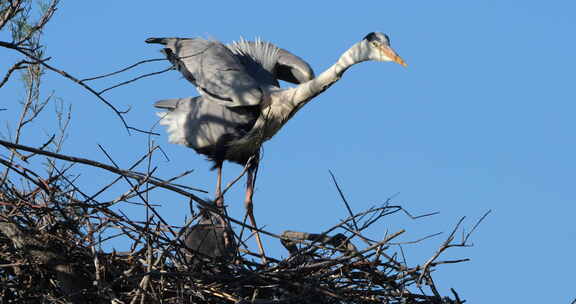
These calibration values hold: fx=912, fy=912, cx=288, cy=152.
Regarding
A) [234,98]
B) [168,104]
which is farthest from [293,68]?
[168,104]

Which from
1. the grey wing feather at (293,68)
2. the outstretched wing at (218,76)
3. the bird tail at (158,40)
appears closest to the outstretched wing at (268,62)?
the grey wing feather at (293,68)

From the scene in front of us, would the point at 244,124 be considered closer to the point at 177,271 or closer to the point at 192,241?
the point at 192,241

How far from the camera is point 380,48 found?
6.27m

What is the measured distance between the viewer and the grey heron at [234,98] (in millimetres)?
6633

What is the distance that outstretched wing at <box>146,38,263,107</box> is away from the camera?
6.62m

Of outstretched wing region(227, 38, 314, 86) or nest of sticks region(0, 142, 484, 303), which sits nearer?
nest of sticks region(0, 142, 484, 303)

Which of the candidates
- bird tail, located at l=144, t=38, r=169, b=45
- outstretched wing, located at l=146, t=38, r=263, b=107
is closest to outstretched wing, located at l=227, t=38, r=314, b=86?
outstretched wing, located at l=146, t=38, r=263, b=107

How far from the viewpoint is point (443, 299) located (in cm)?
420

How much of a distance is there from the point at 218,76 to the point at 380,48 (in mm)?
1203

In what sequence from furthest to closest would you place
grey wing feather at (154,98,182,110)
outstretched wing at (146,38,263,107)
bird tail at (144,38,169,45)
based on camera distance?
grey wing feather at (154,98,182,110) < bird tail at (144,38,169,45) < outstretched wing at (146,38,263,107)

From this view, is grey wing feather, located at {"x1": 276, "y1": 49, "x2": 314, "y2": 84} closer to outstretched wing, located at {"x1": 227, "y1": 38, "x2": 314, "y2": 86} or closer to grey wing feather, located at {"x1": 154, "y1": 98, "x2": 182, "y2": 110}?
outstretched wing, located at {"x1": 227, "y1": 38, "x2": 314, "y2": 86}

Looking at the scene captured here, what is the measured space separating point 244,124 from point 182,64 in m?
0.65

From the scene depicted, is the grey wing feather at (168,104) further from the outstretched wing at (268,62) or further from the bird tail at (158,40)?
the outstretched wing at (268,62)

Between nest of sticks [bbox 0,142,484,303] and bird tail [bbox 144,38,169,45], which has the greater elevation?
bird tail [bbox 144,38,169,45]
